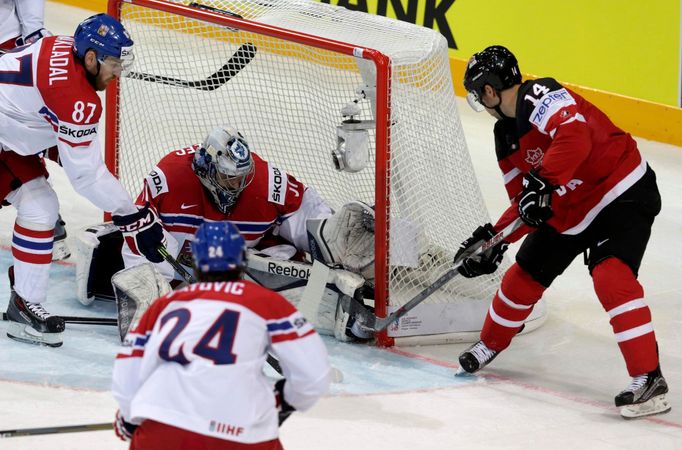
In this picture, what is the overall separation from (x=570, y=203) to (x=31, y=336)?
6.04 ft

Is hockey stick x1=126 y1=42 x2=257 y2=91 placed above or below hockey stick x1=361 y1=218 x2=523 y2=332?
above

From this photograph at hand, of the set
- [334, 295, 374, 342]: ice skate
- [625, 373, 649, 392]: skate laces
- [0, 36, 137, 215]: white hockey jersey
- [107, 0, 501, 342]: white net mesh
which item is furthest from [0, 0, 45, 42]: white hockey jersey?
[625, 373, 649, 392]: skate laces

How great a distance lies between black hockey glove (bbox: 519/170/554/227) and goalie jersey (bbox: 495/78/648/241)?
0.03 m

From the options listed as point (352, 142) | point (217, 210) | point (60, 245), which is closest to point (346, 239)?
point (352, 142)

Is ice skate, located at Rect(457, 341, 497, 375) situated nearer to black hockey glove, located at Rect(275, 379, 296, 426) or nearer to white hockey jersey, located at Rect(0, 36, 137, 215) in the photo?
white hockey jersey, located at Rect(0, 36, 137, 215)

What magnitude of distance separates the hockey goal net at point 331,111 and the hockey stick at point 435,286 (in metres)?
0.05

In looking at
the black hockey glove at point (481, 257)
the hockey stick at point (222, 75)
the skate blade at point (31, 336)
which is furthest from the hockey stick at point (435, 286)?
the hockey stick at point (222, 75)

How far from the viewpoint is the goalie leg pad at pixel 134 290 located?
4352 millimetres

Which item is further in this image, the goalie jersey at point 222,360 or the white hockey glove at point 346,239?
the white hockey glove at point 346,239

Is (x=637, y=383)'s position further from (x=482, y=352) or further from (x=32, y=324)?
(x=32, y=324)

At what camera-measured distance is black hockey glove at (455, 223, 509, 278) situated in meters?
4.20

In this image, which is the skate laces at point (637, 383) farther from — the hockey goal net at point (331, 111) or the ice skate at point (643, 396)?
the hockey goal net at point (331, 111)

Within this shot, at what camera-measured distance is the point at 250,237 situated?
15.5ft

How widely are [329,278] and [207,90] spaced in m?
1.01
